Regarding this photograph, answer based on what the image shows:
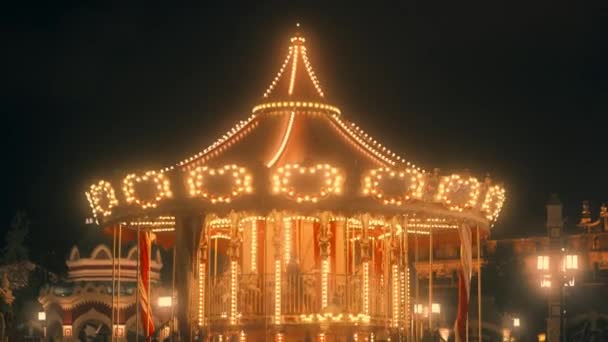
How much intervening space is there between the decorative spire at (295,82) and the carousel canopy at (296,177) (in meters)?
0.02

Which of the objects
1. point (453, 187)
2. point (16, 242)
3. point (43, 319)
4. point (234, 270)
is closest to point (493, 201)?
point (453, 187)

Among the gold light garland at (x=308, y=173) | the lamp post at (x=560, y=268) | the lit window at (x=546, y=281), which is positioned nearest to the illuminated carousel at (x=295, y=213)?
the gold light garland at (x=308, y=173)

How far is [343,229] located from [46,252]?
40690mm

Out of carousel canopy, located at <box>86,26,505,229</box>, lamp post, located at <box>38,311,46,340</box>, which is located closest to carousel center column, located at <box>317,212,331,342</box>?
carousel canopy, located at <box>86,26,505,229</box>

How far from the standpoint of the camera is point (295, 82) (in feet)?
75.7

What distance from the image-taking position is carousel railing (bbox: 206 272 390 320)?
2152 cm

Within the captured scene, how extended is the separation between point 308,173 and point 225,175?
1.34 m

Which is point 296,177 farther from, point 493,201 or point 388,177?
point 493,201

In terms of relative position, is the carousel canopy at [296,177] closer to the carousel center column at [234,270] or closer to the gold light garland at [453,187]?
the gold light garland at [453,187]

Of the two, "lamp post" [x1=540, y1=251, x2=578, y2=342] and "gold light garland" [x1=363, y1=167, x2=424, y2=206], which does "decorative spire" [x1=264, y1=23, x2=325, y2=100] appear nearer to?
"gold light garland" [x1=363, y1=167, x2=424, y2=206]

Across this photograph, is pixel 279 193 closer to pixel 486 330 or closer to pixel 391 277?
pixel 391 277

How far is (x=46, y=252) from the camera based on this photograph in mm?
61781

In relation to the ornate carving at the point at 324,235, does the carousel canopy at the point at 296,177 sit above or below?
above

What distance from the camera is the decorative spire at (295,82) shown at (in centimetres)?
2292
